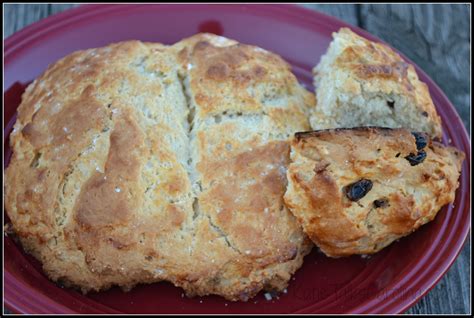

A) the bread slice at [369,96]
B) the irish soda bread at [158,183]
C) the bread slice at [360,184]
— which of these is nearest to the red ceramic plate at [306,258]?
the irish soda bread at [158,183]

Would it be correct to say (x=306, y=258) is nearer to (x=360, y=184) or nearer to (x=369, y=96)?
(x=360, y=184)

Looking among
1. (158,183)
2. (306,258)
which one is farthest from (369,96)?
(158,183)

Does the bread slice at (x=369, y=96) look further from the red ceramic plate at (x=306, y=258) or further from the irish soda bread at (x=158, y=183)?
the red ceramic plate at (x=306, y=258)

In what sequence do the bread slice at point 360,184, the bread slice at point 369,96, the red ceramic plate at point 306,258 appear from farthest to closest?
the bread slice at point 369,96 < the red ceramic plate at point 306,258 < the bread slice at point 360,184

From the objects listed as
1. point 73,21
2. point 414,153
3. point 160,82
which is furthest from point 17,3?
point 414,153

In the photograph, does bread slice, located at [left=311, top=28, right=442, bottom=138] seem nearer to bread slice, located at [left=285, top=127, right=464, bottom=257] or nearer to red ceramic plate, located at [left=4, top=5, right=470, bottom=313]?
bread slice, located at [left=285, top=127, right=464, bottom=257]

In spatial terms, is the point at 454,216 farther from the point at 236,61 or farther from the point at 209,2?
the point at 209,2
